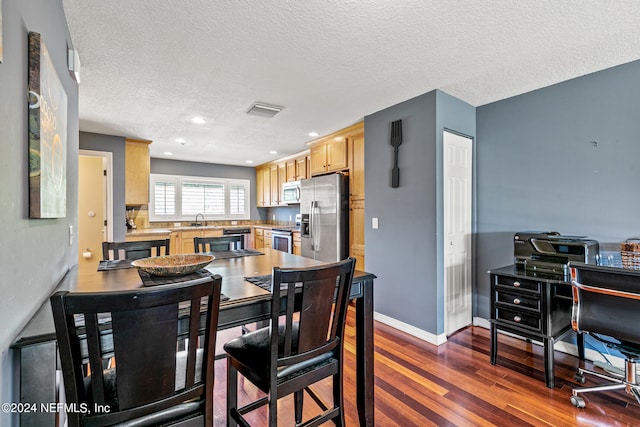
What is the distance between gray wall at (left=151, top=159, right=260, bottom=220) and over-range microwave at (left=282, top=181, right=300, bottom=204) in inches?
62.4

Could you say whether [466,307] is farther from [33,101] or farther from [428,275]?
[33,101]

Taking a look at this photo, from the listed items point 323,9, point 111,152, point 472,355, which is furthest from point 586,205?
point 111,152

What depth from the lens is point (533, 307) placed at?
2.24m

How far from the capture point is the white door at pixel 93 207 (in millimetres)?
4234

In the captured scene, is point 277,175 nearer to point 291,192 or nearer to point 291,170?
point 291,170

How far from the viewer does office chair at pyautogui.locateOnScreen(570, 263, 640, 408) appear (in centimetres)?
169

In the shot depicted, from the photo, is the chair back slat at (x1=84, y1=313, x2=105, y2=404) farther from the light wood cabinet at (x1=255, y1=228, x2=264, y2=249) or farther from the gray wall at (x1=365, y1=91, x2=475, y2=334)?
the light wood cabinet at (x1=255, y1=228, x2=264, y2=249)

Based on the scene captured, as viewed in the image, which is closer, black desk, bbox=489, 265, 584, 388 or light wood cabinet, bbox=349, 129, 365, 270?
black desk, bbox=489, 265, 584, 388

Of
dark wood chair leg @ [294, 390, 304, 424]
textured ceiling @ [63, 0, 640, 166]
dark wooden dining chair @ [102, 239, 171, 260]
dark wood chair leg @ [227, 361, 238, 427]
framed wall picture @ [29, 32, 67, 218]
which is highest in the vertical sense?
textured ceiling @ [63, 0, 640, 166]

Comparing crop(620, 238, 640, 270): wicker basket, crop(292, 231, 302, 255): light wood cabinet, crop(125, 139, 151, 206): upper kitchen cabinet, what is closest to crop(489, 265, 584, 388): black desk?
crop(620, 238, 640, 270): wicker basket

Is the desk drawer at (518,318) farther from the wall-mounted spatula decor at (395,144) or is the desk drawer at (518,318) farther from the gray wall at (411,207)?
the wall-mounted spatula decor at (395,144)

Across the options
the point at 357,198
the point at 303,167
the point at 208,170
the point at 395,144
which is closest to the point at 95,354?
the point at 395,144

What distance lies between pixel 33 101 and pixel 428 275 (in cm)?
291

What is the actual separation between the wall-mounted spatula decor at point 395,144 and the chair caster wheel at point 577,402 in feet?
6.85
